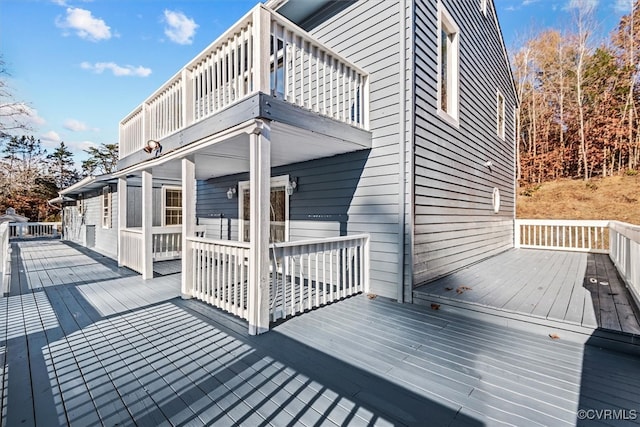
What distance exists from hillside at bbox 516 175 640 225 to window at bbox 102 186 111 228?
55.3 ft

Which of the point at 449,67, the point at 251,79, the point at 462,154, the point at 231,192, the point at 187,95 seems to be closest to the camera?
the point at 251,79

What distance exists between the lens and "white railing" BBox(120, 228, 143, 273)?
6.36 meters

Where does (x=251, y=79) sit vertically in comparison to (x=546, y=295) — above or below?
above

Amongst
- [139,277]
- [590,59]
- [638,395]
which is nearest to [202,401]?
[638,395]

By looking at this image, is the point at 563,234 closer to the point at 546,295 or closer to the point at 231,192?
the point at 546,295

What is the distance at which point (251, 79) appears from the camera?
367 cm

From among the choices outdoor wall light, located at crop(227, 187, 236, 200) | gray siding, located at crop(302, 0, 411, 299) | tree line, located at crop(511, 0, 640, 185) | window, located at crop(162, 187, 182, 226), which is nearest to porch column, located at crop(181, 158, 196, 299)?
gray siding, located at crop(302, 0, 411, 299)

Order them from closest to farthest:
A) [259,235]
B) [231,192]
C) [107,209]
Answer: [259,235], [231,192], [107,209]

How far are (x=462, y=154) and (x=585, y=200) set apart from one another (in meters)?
11.5

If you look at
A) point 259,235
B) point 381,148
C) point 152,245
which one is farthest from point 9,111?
point 381,148

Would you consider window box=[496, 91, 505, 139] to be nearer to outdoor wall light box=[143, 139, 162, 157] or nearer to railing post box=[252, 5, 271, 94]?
railing post box=[252, 5, 271, 94]

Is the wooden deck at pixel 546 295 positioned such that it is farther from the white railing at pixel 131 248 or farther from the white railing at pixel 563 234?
the white railing at pixel 131 248

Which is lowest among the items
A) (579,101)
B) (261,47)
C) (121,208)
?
(121,208)

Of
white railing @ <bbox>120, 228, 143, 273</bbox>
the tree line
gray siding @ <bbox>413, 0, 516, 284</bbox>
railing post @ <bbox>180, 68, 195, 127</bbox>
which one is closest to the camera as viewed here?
railing post @ <bbox>180, 68, 195, 127</bbox>
